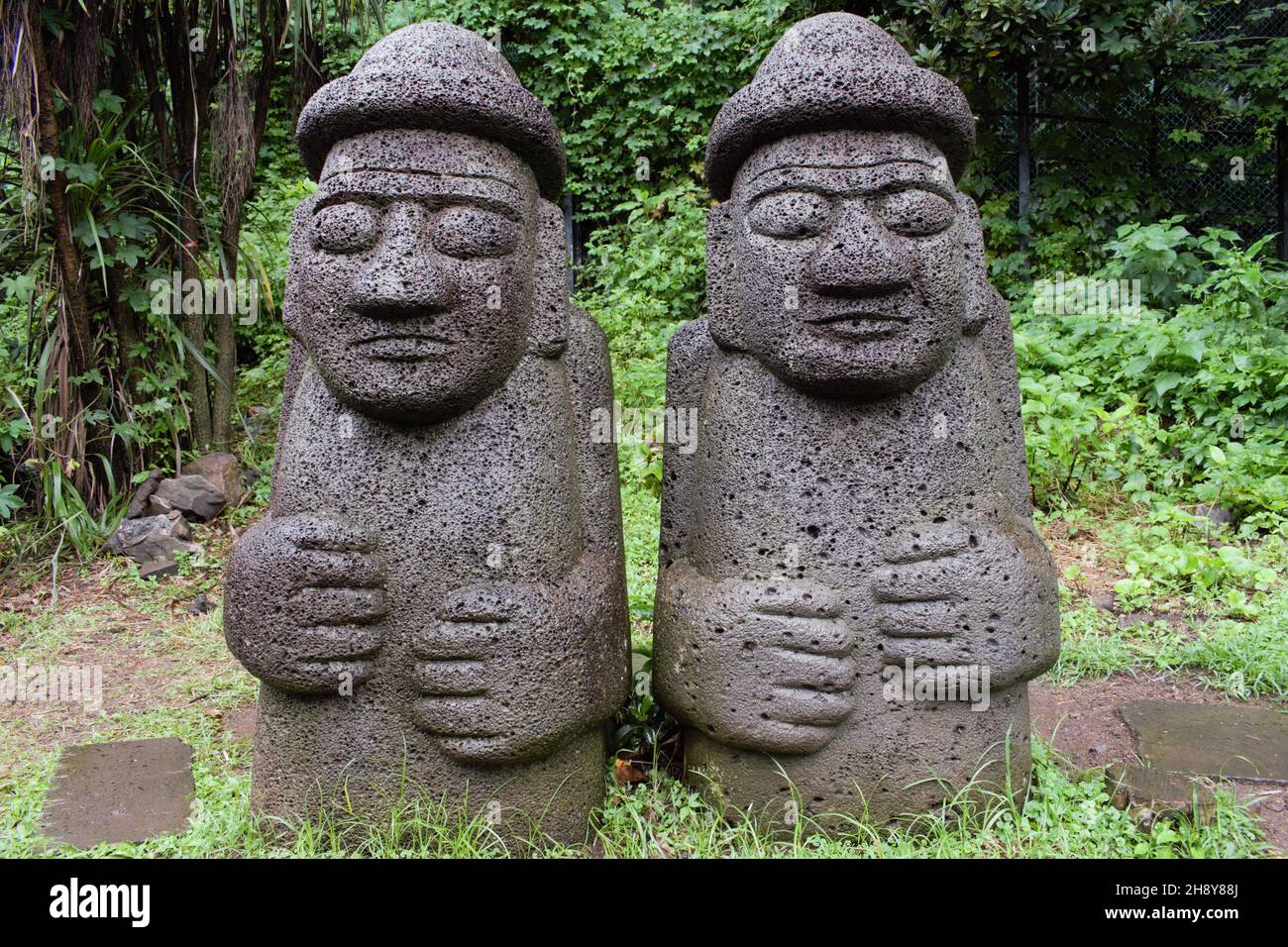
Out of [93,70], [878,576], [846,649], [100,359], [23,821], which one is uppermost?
[93,70]

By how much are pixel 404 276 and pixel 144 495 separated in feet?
12.2

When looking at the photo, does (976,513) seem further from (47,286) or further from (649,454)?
(47,286)

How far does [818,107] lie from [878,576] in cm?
105

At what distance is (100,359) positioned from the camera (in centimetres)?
526

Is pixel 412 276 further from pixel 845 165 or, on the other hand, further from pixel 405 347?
pixel 845 165

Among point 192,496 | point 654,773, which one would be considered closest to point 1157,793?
point 654,773

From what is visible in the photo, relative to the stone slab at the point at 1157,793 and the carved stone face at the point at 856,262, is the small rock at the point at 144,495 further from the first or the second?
the stone slab at the point at 1157,793

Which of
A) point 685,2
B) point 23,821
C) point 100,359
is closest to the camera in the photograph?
point 23,821

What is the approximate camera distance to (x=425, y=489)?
7.63 ft

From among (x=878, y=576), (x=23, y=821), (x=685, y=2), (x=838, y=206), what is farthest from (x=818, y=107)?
(x=685, y=2)

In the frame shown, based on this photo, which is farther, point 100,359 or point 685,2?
point 685,2

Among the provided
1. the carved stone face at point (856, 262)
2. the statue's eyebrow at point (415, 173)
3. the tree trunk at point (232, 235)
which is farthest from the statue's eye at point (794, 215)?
the tree trunk at point (232, 235)

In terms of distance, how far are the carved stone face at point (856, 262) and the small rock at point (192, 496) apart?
3876mm

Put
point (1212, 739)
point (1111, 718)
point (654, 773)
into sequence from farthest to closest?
1. point (1111, 718)
2. point (1212, 739)
3. point (654, 773)
